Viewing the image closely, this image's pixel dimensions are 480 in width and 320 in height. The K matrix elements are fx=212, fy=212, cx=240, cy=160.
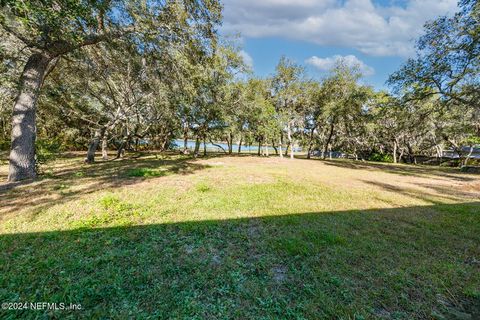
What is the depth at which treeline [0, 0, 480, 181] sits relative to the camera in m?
6.00

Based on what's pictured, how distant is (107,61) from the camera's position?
8.33 metres

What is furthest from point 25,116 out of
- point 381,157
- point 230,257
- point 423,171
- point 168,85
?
point 381,157

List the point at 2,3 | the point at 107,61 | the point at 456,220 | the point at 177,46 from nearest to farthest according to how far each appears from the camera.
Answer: the point at 2,3 → the point at 456,220 → the point at 177,46 → the point at 107,61

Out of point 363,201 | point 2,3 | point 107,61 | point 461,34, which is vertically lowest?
point 363,201

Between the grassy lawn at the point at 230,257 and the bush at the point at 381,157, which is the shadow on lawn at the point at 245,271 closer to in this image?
the grassy lawn at the point at 230,257

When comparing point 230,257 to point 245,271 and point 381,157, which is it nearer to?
point 245,271

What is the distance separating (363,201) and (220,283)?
5.23 metres

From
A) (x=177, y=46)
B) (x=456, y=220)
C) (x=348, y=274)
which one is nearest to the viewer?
(x=348, y=274)

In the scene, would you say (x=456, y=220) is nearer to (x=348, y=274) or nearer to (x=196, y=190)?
(x=348, y=274)

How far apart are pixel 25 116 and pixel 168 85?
4.79m

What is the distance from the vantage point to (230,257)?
289cm

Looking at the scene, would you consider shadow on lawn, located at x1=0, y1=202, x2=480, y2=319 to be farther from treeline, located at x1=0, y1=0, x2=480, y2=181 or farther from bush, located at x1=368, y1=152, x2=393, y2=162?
bush, located at x1=368, y1=152, x2=393, y2=162

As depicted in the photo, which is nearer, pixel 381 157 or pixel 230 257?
pixel 230 257

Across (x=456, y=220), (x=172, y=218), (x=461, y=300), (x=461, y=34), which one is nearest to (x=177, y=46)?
(x=172, y=218)
